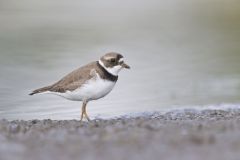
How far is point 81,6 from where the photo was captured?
31.4 metres

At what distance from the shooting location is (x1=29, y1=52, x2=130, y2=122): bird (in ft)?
37.6

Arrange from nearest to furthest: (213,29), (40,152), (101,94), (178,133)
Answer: (40,152) < (178,133) < (101,94) < (213,29)

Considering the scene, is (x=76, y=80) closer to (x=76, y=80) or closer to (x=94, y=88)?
(x=76, y=80)

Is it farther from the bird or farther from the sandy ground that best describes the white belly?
the sandy ground

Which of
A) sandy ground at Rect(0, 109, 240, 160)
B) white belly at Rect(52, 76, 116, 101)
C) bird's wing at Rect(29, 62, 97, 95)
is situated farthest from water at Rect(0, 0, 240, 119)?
sandy ground at Rect(0, 109, 240, 160)

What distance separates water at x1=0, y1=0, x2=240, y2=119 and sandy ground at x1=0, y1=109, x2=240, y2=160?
4243mm

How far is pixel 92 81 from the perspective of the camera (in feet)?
37.6

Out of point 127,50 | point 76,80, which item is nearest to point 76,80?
point 76,80

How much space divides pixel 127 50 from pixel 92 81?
10361 millimetres

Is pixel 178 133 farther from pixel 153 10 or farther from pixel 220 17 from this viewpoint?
pixel 153 10

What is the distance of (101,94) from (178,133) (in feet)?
11.6

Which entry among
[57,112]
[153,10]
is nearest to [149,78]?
[57,112]

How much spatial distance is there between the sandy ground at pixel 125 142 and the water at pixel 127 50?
4243 millimetres

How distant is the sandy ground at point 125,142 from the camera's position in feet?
22.9
